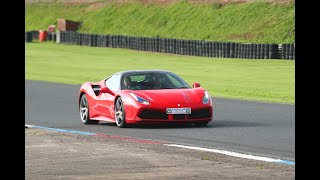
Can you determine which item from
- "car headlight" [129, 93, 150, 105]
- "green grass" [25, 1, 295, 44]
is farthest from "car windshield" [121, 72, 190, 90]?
"green grass" [25, 1, 295, 44]

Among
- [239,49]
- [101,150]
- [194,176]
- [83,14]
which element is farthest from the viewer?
[83,14]

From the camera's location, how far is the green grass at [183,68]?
106 ft

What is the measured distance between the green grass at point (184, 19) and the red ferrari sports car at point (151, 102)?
35269mm

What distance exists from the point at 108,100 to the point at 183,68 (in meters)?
26.2

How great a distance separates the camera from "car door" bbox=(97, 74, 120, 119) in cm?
1959

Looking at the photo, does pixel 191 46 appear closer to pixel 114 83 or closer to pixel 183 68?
pixel 183 68

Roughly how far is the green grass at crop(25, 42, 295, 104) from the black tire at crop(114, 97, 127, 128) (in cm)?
797

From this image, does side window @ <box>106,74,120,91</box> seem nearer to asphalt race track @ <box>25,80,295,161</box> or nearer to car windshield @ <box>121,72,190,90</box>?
car windshield @ <box>121,72,190,90</box>

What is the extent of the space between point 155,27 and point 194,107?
5176 centimetres

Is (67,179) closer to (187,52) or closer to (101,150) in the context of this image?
(101,150)

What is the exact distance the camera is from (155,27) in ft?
230

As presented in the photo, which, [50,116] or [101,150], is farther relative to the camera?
[50,116]

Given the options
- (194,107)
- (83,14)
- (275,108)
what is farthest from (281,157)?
(83,14)

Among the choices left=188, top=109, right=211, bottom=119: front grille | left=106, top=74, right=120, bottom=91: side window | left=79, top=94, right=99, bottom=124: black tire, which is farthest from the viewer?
left=79, top=94, right=99, bottom=124: black tire
